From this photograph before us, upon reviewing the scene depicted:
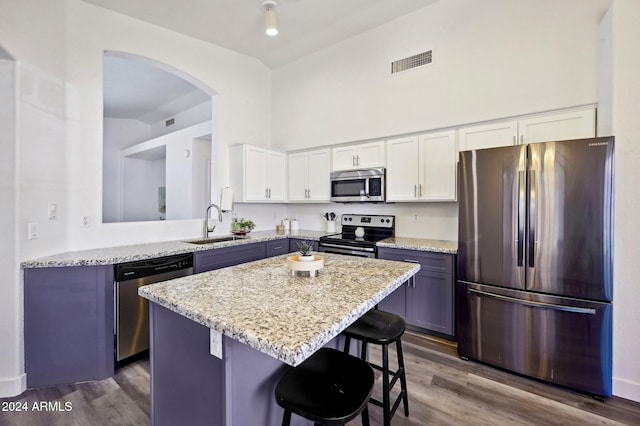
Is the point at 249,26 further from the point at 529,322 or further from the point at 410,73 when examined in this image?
the point at 529,322

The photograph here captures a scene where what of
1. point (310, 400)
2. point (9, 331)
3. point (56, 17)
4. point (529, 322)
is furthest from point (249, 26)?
point (529, 322)

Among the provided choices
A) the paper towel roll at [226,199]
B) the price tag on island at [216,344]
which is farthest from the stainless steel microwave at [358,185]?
the price tag on island at [216,344]

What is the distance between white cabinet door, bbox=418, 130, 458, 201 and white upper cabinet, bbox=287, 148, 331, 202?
1.28 m

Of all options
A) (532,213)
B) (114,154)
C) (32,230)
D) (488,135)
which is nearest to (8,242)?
(32,230)

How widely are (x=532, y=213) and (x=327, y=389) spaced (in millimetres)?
2033

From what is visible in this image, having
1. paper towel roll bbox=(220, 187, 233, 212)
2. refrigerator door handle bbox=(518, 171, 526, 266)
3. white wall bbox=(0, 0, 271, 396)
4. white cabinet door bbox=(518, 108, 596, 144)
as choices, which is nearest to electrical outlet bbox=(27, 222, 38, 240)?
white wall bbox=(0, 0, 271, 396)

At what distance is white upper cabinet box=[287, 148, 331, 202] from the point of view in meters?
4.02

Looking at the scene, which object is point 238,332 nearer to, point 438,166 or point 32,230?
point 32,230

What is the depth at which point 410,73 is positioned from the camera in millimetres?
3498

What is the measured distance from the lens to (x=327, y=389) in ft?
3.82

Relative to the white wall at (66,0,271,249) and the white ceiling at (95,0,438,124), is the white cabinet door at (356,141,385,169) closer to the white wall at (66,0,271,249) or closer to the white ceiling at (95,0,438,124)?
the white ceiling at (95,0,438,124)

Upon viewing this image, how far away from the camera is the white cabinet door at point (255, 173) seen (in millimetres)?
3904

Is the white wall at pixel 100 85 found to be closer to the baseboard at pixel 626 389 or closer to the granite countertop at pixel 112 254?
the granite countertop at pixel 112 254

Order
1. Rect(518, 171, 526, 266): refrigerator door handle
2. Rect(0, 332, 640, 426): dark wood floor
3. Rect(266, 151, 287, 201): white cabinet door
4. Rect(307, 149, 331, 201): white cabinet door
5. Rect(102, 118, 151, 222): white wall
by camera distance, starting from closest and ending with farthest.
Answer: Rect(0, 332, 640, 426): dark wood floor → Rect(518, 171, 526, 266): refrigerator door handle → Rect(307, 149, 331, 201): white cabinet door → Rect(266, 151, 287, 201): white cabinet door → Rect(102, 118, 151, 222): white wall
